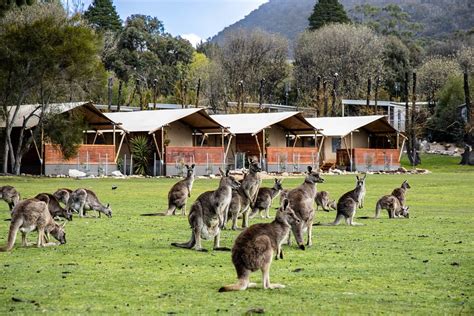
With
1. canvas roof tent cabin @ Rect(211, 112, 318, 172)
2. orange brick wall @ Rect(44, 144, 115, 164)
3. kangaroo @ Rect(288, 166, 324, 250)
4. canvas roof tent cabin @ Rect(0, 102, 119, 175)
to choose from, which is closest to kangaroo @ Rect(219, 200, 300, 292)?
kangaroo @ Rect(288, 166, 324, 250)

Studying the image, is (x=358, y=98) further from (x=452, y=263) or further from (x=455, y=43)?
(x=452, y=263)

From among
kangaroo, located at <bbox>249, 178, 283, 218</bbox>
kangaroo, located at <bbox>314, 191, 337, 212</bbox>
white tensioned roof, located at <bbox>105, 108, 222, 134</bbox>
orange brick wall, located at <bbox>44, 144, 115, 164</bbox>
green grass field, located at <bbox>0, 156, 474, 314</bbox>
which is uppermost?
white tensioned roof, located at <bbox>105, 108, 222, 134</bbox>

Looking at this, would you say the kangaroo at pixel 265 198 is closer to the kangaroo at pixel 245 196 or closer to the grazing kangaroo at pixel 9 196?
the kangaroo at pixel 245 196

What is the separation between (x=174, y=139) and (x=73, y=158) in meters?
11.8

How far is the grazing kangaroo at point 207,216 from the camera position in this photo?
17.0 metres

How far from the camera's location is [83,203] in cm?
2578

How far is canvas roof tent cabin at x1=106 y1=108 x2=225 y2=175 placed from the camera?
2734 inches

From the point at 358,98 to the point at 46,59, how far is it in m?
77.5

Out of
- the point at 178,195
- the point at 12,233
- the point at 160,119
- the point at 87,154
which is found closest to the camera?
the point at 12,233

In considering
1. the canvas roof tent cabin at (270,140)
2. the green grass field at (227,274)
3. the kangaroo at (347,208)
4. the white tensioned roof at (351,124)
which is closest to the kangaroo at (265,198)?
the kangaroo at (347,208)

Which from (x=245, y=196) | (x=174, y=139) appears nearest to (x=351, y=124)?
(x=174, y=139)

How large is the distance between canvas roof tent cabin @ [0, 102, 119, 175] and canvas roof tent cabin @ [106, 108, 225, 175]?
2.25m

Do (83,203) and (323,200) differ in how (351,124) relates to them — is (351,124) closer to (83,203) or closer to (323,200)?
(323,200)

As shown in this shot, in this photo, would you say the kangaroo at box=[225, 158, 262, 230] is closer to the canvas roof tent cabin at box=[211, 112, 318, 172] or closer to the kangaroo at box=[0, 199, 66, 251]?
the kangaroo at box=[0, 199, 66, 251]
